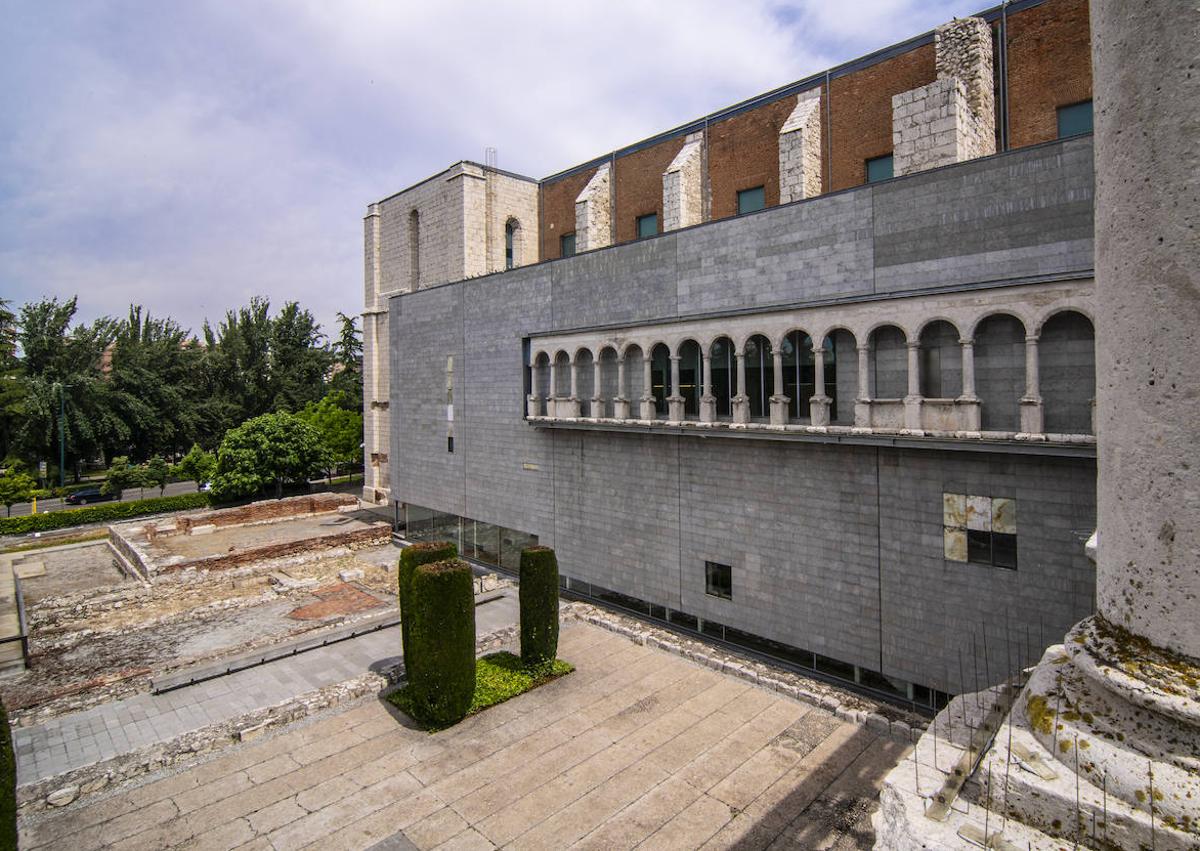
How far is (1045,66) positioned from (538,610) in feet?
59.0

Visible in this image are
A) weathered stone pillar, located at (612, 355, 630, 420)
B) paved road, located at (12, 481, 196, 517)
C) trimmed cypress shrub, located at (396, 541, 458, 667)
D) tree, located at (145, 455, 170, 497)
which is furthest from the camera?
tree, located at (145, 455, 170, 497)

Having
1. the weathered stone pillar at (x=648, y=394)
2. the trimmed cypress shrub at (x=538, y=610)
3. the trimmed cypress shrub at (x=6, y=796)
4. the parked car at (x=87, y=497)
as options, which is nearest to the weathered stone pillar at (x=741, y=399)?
the weathered stone pillar at (x=648, y=394)

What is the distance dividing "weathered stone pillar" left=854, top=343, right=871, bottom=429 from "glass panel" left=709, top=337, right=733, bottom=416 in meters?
3.16

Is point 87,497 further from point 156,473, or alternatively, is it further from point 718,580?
point 718,580

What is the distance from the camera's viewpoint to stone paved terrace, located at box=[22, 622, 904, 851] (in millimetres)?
8578

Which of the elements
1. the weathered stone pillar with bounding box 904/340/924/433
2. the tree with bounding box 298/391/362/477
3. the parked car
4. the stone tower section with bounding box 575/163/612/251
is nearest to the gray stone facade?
the weathered stone pillar with bounding box 904/340/924/433

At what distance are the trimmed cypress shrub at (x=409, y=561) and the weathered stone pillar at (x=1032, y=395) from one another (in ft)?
34.9

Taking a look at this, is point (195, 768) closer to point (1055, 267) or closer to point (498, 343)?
point (498, 343)

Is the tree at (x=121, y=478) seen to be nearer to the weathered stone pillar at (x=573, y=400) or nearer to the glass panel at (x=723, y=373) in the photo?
the weathered stone pillar at (x=573, y=400)

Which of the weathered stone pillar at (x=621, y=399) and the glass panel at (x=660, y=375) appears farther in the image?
the weathered stone pillar at (x=621, y=399)

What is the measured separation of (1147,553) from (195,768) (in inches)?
495

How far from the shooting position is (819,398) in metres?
12.8

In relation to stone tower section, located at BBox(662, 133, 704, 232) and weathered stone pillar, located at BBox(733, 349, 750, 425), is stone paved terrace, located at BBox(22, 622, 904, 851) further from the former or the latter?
stone tower section, located at BBox(662, 133, 704, 232)

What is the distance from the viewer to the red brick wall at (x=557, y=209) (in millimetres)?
28453
